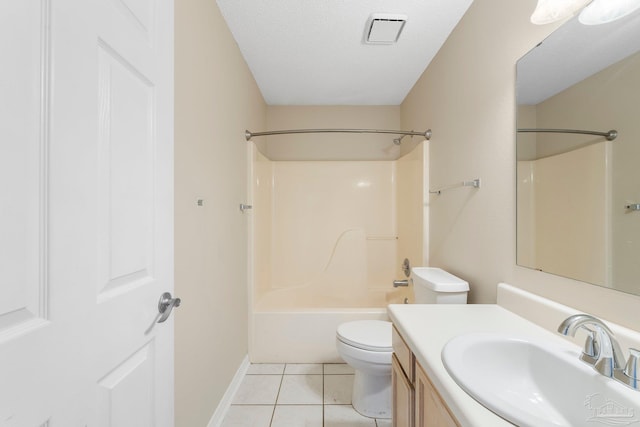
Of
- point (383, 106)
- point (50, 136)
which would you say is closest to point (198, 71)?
point (50, 136)

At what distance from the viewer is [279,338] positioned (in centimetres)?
218

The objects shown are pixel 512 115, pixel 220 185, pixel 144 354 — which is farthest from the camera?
pixel 220 185

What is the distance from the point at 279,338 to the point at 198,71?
187 centimetres

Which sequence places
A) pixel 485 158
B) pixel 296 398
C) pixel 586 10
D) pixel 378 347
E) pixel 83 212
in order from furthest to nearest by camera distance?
1. pixel 296 398
2. pixel 378 347
3. pixel 485 158
4. pixel 586 10
5. pixel 83 212

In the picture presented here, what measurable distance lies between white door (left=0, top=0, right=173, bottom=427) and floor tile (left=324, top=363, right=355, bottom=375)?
1.43 metres

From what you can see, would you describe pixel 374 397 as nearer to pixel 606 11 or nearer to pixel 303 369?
pixel 303 369

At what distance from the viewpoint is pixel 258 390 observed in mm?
1850

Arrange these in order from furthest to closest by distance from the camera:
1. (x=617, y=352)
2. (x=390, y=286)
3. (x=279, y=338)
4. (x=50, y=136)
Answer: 1. (x=390, y=286)
2. (x=279, y=338)
3. (x=617, y=352)
4. (x=50, y=136)

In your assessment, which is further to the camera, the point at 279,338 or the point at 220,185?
the point at 279,338

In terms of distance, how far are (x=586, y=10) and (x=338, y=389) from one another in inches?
85.6

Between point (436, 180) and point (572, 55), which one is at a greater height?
point (572, 55)

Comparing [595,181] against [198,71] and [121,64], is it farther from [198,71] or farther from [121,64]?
[198,71]

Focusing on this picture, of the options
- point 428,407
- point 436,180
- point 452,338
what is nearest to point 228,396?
Answer: point 428,407

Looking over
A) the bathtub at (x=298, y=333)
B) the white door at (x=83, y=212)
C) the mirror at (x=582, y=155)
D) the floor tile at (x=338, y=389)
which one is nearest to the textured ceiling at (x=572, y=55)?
the mirror at (x=582, y=155)
